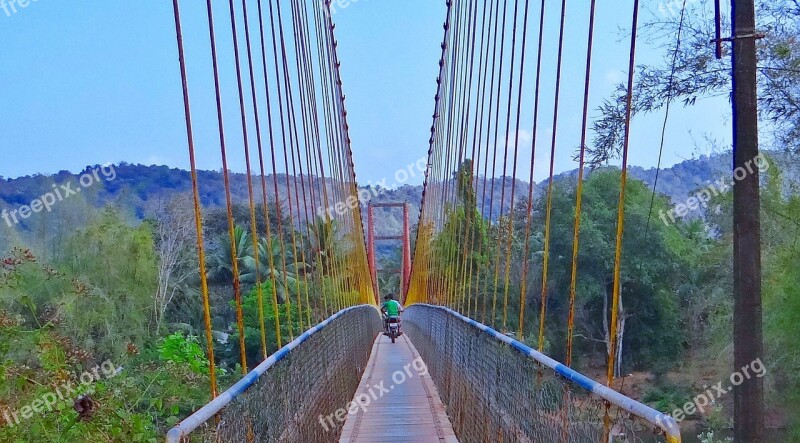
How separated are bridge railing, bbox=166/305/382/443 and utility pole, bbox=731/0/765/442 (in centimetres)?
218

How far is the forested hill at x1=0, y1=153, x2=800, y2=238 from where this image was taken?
1370 cm

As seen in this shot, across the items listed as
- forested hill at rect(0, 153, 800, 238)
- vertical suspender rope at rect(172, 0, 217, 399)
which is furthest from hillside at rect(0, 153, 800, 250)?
vertical suspender rope at rect(172, 0, 217, 399)

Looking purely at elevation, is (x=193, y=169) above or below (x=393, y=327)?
above

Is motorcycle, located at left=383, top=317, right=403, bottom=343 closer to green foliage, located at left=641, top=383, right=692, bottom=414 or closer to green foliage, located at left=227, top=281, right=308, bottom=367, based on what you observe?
green foliage, located at left=227, top=281, right=308, bottom=367

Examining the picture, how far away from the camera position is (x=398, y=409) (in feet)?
22.5

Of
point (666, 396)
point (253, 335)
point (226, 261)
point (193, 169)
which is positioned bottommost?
point (666, 396)

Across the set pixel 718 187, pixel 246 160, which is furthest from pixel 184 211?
pixel 246 160

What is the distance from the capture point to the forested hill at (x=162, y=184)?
539 inches

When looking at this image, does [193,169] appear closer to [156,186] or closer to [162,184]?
[156,186]

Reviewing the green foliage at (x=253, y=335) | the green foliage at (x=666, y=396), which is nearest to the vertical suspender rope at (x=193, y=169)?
the green foliage at (x=666, y=396)

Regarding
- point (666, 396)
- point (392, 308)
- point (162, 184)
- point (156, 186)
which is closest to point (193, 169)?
point (392, 308)

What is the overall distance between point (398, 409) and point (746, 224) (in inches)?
142

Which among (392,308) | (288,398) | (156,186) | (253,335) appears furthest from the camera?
(156,186)

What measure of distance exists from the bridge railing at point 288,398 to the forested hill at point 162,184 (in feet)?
5.79
